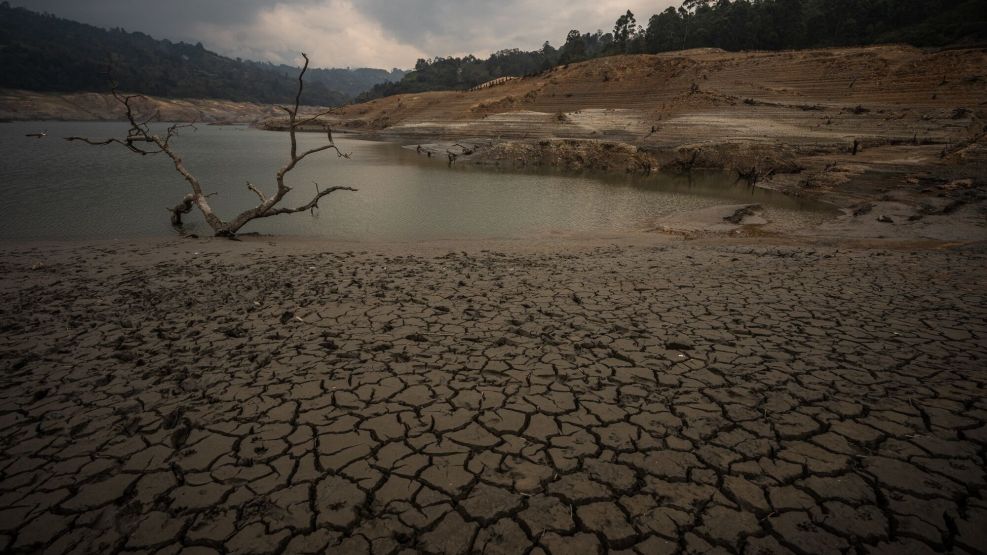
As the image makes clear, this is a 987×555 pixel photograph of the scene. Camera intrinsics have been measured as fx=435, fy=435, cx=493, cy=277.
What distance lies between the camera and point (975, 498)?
327 centimetres

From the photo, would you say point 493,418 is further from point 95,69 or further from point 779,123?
point 95,69

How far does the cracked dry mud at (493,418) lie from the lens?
3096 millimetres

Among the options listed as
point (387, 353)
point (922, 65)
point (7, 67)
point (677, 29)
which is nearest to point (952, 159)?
point (922, 65)

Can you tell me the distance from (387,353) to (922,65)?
43183 millimetres

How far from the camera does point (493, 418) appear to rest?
4273 millimetres

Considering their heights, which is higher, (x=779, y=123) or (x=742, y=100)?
(x=742, y=100)

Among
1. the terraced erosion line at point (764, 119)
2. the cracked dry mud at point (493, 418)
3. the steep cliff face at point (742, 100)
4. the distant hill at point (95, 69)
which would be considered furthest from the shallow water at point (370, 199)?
the distant hill at point (95, 69)

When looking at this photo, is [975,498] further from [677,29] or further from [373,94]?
[373,94]

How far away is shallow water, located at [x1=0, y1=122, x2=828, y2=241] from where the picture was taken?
13.6 m

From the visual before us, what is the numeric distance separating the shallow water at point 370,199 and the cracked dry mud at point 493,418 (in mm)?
6362

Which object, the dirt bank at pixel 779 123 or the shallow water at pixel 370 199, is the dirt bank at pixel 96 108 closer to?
the shallow water at pixel 370 199

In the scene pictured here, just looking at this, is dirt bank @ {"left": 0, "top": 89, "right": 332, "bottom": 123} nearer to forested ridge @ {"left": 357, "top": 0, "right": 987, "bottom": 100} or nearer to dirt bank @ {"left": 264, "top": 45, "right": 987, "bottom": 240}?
dirt bank @ {"left": 264, "top": 45, "right": 987, "bottom": 240}

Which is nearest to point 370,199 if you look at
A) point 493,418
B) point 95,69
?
point 493,418

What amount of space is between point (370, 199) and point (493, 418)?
16135 millimetres
